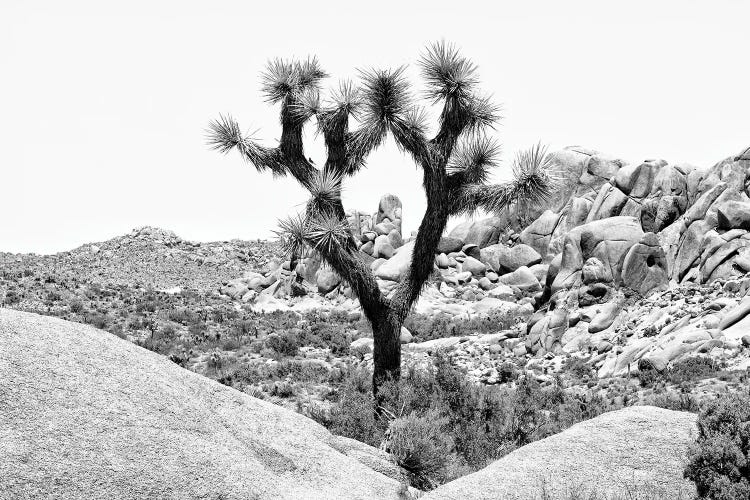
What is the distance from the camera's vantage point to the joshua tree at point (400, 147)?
1492cm

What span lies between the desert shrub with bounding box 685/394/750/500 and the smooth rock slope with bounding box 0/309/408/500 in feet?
9.64

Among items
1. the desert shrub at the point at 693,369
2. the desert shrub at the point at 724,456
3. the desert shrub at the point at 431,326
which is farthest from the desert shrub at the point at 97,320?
the desert shrub at the point at 724,456

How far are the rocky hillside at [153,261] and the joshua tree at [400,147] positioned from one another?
27.8 m

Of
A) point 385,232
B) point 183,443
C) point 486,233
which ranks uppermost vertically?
point 385,232

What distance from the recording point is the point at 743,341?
17.9 meters

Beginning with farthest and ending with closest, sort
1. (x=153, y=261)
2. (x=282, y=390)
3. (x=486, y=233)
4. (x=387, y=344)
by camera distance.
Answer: (x=153, y=261) < (x=486, y=233) < (x=282, y=390) < (x=387, y=344)

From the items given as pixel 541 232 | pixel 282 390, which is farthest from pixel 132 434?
pixel 541 232

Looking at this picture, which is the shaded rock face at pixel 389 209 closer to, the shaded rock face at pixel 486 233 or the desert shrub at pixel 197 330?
the shaded rock face at pixel 486 233

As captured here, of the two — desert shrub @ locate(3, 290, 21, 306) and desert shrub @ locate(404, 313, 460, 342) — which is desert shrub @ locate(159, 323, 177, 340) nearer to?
desert shrub @ locate(3, 290, 21, 306)

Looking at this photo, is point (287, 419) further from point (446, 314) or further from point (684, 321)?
point (446, 314)

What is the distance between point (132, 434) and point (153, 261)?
177 feet

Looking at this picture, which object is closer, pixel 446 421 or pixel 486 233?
pixel 446 421

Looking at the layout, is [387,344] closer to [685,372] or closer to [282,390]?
[282,390]

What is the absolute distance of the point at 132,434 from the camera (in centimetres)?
613
